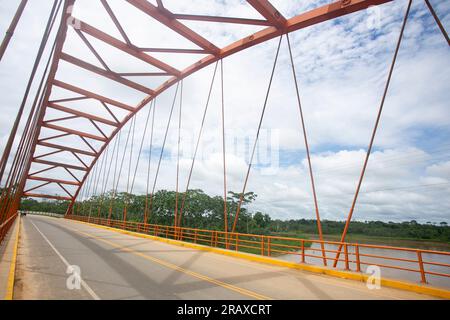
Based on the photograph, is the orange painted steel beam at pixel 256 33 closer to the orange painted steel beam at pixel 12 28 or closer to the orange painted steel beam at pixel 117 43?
the orange painted steel beam at pixel 117 43

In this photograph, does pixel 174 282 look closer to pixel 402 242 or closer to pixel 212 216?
pixel 212 216

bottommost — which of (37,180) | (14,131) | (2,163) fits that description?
(2,163)

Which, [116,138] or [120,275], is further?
[116,138]

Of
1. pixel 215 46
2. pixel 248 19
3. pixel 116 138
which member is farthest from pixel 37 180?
pixel 248 19

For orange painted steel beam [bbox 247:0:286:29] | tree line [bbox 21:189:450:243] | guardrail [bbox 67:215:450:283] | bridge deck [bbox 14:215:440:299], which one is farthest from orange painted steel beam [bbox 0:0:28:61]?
tree line [bbox 21:189:450:243]

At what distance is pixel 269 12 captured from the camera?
1038cm

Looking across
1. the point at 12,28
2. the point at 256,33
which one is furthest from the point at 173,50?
the point at 12,28

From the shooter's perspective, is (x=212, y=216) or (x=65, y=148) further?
(x=212, y=216)

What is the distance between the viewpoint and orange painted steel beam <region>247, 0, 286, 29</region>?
9855 mm
